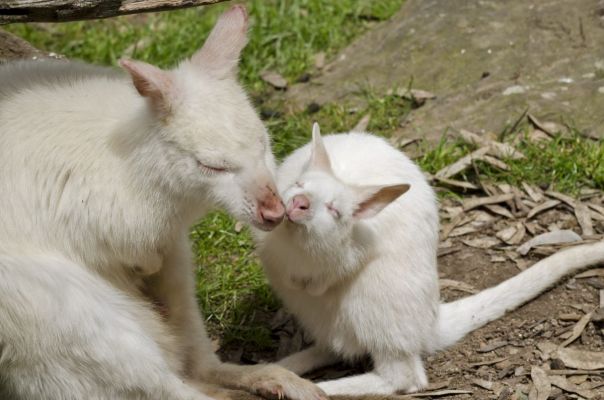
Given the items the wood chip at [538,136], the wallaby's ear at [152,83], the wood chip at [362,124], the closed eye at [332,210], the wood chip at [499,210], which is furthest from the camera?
the wood chip at [362,124]

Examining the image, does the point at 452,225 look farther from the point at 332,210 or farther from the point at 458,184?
the point at 332,210

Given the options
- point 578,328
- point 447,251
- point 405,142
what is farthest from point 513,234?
point 405,142

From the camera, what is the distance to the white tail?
195 inches

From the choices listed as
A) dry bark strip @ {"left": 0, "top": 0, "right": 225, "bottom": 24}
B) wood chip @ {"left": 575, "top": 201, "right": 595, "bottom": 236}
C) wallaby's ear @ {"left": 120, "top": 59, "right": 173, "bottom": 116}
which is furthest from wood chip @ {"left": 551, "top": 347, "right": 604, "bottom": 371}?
dry bark strip @ {"left": 0, "top": 0, "right": 225, "bottom": 24}

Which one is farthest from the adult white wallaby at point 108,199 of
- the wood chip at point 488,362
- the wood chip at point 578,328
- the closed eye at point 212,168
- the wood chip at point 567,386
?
the wood chip at point 578,328

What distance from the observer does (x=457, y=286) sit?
5402mm

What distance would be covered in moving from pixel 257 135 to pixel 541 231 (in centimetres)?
252

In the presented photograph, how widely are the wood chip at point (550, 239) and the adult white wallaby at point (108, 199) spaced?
2.13 m

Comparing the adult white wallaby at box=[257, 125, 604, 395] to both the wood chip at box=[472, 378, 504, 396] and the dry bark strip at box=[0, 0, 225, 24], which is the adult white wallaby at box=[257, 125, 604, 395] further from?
the dry bark strip at box=[0, 0, 225, 24]

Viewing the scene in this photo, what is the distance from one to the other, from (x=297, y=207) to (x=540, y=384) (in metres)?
1.48

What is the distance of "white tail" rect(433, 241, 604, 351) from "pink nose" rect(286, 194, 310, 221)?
3.69 feet

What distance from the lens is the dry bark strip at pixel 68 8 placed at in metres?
4.21

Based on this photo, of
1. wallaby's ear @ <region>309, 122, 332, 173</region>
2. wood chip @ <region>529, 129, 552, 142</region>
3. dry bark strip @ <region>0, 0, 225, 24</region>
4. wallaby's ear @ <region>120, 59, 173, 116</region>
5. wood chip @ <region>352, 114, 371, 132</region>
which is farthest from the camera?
wood chip @ <region>352, 114, 371, 132</region>

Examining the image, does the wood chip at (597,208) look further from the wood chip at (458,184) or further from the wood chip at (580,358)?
the wood chip at (580,358)
